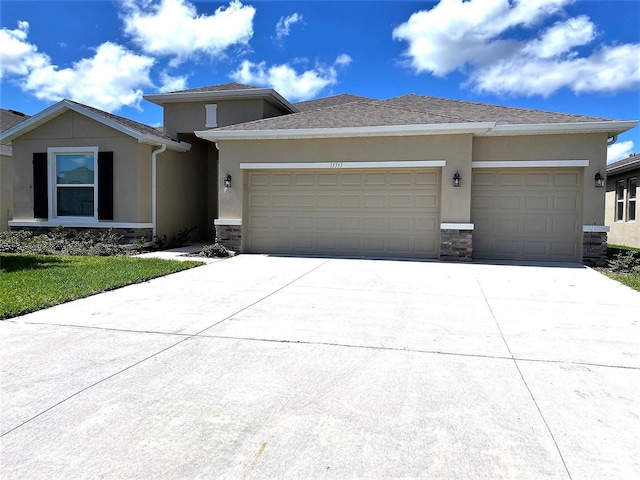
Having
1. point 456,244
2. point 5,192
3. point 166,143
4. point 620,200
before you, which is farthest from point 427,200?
point 5,192

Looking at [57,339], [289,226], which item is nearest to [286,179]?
[289,226]

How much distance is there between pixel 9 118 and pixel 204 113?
9.06 m

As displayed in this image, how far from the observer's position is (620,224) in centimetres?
1653

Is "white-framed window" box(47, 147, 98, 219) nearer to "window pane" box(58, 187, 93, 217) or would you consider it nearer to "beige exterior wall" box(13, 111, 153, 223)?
"window pane" box(58, 187, 93, 217)

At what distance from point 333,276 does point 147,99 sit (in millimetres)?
10996

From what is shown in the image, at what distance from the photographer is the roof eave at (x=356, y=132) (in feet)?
33.6

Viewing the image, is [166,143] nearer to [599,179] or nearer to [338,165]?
[338,165]

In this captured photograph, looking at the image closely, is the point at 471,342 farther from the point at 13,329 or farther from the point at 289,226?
the point at 289,226

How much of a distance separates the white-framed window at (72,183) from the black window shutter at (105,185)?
10.1 inches

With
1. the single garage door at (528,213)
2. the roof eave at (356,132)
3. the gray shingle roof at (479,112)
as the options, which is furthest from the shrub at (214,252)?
the gray shingle roof at (479,112)

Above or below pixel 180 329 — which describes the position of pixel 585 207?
above

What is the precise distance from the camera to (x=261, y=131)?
37.2 feet

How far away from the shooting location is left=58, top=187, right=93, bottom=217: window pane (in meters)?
13.0

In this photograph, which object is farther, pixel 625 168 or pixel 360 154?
pixel 625 168
